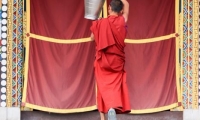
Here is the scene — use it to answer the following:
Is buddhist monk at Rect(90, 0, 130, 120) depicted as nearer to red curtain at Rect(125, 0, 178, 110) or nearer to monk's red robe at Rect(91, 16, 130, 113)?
monk's red robe at Rect(91, 16, 130, 113)

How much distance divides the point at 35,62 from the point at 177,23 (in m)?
2.16

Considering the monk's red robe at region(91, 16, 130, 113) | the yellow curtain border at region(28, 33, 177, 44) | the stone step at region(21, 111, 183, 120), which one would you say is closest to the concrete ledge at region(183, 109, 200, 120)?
the stone step at region(21, 111, 183, 120)

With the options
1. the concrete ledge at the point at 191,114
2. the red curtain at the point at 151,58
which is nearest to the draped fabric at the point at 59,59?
the red curtain at the point at 151,58

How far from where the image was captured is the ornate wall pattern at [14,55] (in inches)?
468

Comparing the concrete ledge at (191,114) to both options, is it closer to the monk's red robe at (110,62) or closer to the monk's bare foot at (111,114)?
the monk's red robe at (110,62)

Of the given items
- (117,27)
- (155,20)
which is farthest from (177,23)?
(117,27)

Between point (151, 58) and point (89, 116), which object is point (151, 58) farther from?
point (89, 116)

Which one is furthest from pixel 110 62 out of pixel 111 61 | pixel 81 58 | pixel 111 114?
pixel 81 58

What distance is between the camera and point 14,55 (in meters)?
11.9

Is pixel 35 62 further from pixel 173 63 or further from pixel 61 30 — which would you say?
pixel 173 63

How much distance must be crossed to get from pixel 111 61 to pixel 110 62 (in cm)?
2

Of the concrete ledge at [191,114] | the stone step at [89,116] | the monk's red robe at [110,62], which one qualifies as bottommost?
the stone step at [89,116]

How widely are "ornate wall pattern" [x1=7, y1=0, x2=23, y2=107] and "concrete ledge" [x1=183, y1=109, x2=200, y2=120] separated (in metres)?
2.40

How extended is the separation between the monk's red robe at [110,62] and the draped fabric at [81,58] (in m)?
1.98
